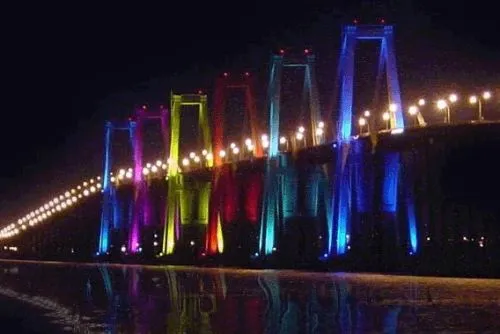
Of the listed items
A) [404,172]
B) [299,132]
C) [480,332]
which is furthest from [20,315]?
[299,132]

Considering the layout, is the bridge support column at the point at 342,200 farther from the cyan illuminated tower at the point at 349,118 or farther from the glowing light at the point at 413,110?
the glowing light at the point at 413,110

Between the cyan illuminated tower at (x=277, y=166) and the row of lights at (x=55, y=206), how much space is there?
47.8 meters

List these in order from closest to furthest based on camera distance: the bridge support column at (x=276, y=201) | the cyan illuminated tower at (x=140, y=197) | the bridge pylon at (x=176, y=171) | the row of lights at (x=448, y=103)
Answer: the row of lights at (x=448, y=103) → the bridge support column at (x=276, y=201) → the bridge pylon at (x=176, y=171) → the cyan illuminated tower at (x=140, y=197)

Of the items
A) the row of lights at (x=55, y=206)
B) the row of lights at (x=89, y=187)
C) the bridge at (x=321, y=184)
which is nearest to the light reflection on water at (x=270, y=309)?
the bridge at (x=321, y=184)

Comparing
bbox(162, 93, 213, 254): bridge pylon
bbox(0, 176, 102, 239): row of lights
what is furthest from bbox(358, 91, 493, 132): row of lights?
bbox(0, 176, 102, 239): row of lights

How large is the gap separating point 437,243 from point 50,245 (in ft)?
277

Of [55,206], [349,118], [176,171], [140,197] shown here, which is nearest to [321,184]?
[349,118]

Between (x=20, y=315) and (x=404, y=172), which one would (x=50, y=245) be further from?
(x=20, y=315)

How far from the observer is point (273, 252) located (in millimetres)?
51938

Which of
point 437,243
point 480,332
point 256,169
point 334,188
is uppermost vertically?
point 256,169

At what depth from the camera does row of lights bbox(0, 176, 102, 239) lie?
4250 inches

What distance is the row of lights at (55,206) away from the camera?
107938mm

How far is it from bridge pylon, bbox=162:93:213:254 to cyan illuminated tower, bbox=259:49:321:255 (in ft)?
45.2

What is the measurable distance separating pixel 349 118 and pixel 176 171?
27.6 metres
